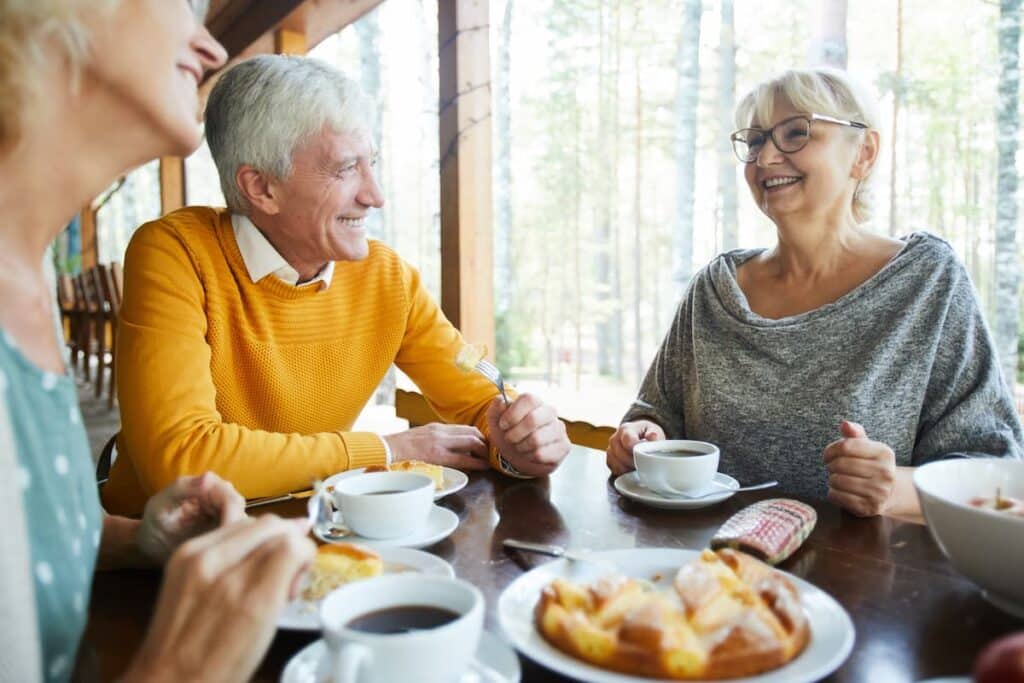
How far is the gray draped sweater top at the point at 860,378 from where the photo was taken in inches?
59.6

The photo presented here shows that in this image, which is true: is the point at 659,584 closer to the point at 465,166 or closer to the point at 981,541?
the point at 981,541

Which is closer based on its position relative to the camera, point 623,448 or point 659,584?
point 659,584

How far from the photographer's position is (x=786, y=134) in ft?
5.71

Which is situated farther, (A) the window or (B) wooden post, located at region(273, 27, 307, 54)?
(A) the window

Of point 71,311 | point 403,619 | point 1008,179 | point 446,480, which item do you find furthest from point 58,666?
point 1008,179

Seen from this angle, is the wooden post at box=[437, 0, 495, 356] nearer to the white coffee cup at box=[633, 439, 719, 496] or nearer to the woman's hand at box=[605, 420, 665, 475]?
the woman's hand at box=[605, 420, 665, 475]

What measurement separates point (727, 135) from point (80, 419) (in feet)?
39.8

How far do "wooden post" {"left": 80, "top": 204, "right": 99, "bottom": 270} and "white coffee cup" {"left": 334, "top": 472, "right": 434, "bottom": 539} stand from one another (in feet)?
31.6

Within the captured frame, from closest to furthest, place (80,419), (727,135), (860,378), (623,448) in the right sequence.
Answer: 1. (80,419)
2. (623,448)
3. (860,378)
4. (727,135)

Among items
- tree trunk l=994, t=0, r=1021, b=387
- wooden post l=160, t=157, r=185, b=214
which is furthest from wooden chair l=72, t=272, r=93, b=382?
tree trunk l=994, t=0, r=1021, b=387

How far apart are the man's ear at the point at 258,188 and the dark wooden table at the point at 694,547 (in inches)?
28.7

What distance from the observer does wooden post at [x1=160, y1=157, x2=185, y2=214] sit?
20.0 feet

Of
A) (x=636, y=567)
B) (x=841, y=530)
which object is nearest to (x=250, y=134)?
(x=636, y=567)

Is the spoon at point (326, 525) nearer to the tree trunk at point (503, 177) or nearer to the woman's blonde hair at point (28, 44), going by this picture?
the woman's blonde hair at point (28, 44)
